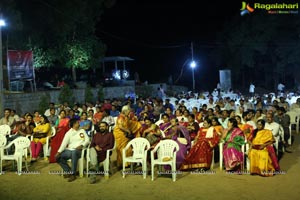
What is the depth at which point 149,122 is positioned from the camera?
868 centimetres

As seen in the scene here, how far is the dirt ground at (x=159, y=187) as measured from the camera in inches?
256

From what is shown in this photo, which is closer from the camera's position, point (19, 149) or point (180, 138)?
point (180, 138)

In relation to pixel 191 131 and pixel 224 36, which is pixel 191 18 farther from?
pixel 191 131

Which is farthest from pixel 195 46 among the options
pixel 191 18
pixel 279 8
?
pixel 279 8

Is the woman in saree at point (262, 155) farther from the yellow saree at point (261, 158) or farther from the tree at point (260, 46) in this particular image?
the tree at point (260, 46)

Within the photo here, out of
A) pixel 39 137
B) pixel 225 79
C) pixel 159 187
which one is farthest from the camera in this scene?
pixel 225 79

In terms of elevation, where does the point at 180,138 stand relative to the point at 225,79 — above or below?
below

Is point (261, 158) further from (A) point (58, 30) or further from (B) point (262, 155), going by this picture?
(A) point (58, 30)

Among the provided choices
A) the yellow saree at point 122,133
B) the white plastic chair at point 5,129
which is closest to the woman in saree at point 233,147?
the yellow saree at point 122,133

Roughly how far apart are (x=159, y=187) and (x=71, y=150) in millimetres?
1911

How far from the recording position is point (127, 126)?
8734 mm

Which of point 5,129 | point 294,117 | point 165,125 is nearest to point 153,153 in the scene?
point 165,125

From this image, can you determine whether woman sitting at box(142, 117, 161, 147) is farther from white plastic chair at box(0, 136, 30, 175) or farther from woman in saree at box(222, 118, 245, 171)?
white plastic chair at box(0, 136, 30, 175)

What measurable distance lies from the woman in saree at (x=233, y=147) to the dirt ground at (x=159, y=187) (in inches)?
10.7
